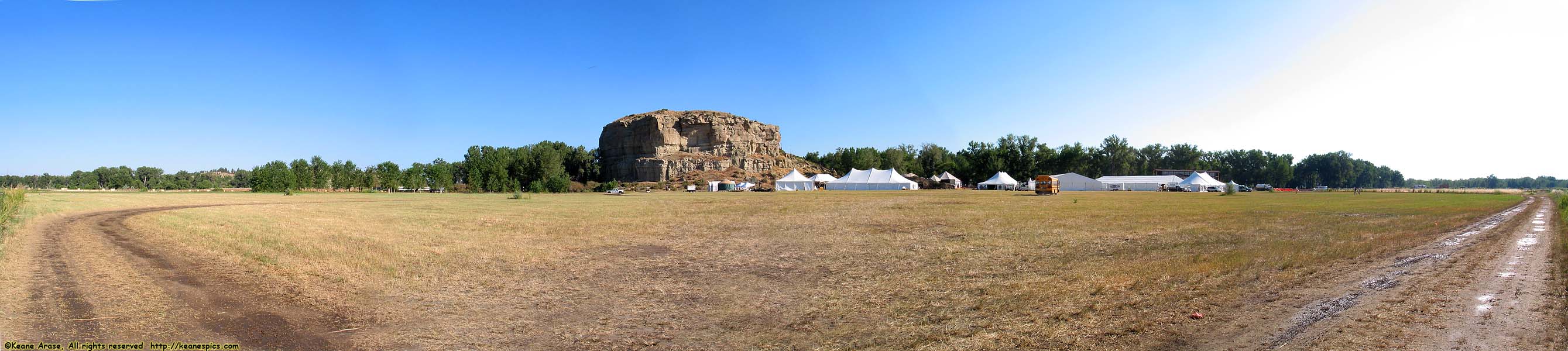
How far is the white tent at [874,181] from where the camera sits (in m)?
76.8

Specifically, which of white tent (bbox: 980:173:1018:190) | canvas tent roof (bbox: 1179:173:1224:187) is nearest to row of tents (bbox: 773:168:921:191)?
white tent (bbox: 980:173:1018:190)

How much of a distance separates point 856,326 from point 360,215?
23.7m

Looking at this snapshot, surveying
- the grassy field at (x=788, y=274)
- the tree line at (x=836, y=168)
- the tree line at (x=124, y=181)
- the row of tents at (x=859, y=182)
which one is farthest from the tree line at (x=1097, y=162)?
the tree line at (x=124, y=181)

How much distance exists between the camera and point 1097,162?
389 ft

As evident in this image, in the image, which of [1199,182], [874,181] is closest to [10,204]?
[874,181]

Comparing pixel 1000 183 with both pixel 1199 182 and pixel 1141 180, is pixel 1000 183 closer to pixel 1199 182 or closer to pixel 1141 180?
pixel 1141 180

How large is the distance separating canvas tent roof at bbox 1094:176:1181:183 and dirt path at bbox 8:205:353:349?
93202 millimetres

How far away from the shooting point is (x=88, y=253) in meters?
10.1

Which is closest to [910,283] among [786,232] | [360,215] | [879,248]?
[879,248]

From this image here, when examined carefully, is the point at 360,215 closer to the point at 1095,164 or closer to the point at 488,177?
the point at 488,177

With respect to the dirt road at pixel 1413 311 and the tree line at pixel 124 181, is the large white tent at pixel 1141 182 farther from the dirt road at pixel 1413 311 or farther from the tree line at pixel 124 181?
the tree line at pixel 124 181

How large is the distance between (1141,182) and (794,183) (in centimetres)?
4755

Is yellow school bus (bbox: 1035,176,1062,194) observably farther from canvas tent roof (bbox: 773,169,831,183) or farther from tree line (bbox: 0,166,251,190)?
tree line (bbox: 0,166,251,190)

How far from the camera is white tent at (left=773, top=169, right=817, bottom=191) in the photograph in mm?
81188
